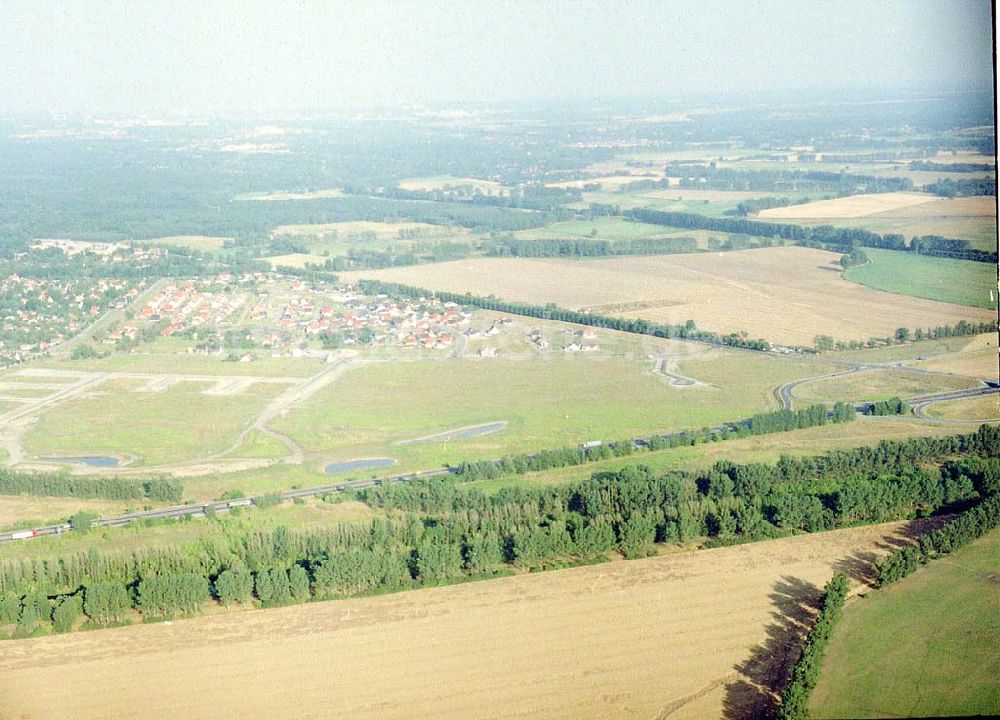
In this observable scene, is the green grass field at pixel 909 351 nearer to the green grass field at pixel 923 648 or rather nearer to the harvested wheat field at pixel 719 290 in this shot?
the harvested wheat field at pixel 719 290

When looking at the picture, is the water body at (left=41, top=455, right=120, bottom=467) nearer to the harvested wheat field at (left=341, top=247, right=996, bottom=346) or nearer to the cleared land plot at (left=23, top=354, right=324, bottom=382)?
the cleared land plot at (left=23, top=354, right=324, bottom=382)

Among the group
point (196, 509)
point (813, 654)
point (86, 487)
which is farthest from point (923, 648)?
point (86, 487)

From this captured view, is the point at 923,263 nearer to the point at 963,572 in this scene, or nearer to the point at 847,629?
the point at 963,572

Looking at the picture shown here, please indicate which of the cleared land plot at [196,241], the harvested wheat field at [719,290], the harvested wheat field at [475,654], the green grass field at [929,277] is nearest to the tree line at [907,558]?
the harvested wheat field at [475,654]

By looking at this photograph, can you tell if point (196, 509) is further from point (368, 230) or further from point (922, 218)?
point (922, 218)

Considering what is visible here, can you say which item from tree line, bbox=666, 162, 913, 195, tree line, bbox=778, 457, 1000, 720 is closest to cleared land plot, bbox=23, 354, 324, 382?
tree line, bbox=778, 457, 1000, 720

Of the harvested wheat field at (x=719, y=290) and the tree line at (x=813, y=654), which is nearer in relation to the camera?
the tree line at (x=813, y=654)
